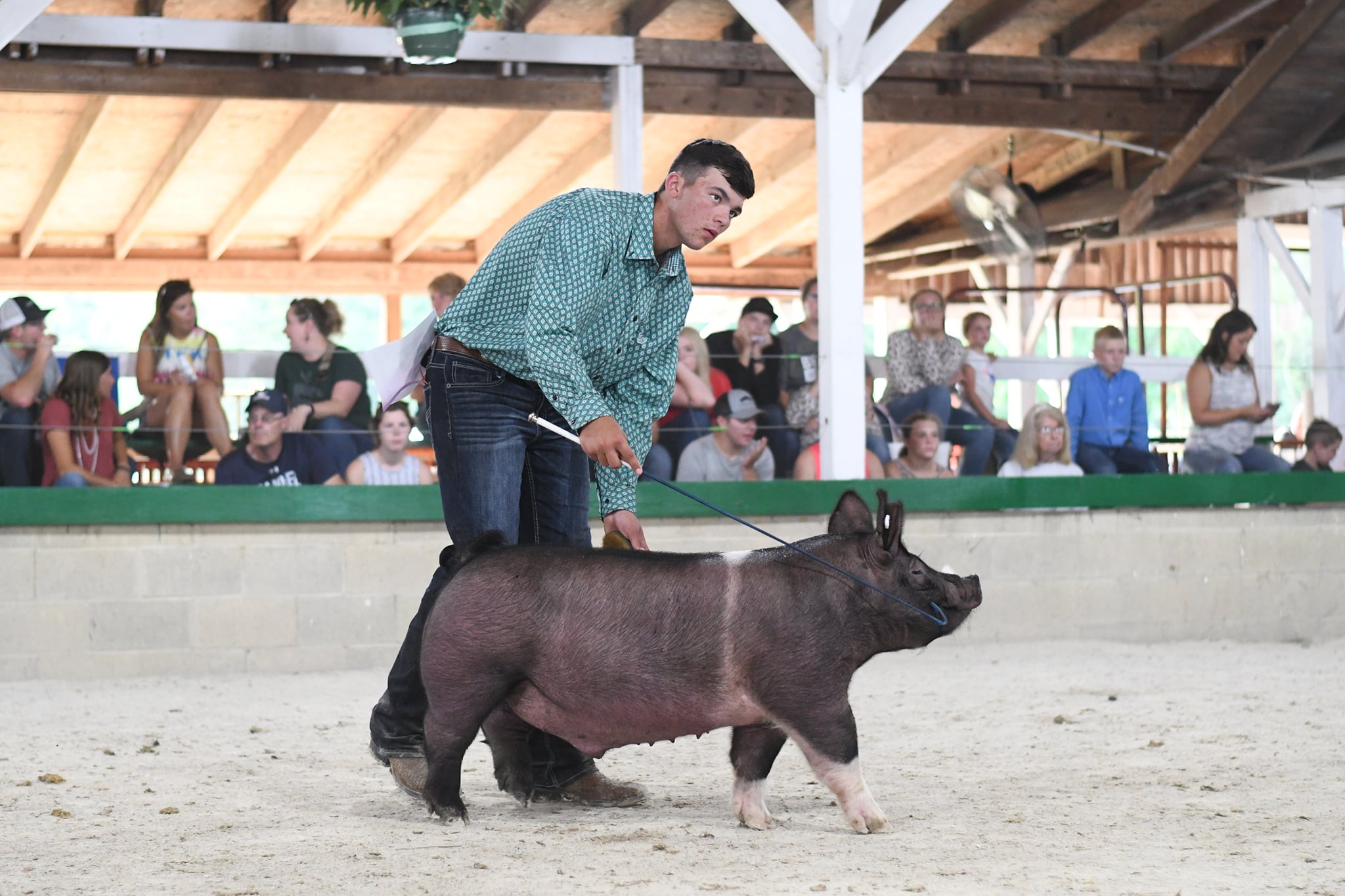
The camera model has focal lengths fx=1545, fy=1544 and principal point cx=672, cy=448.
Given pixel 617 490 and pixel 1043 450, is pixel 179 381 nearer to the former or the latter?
pixel 617 490

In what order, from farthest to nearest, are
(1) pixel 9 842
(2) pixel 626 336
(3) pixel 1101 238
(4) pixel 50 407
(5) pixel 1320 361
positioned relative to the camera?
(3) pixel 1101 238 → (5) pixel 1320 361 → (4) pixel 50 407 → (2) pixel 626 336 → (1) pixel 9 842

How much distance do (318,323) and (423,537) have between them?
4.11 feet

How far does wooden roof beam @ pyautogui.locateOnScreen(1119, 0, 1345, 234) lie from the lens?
9250 mm

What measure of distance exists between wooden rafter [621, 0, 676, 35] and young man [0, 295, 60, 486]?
12.5 feet

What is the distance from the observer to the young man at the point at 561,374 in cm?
331

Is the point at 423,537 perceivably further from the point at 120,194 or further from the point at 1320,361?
the point at 120,194

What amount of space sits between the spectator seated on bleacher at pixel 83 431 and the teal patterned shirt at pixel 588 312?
3.37 m

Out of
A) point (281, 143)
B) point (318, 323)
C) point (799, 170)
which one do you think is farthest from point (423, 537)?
point (799, 170)

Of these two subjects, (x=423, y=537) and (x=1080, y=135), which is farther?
(x=1080, y=135)

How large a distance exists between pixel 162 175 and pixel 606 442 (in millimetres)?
10071

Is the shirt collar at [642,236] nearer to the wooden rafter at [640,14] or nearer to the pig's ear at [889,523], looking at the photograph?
the pig's ear at [889,523]

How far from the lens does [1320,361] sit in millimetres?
9945

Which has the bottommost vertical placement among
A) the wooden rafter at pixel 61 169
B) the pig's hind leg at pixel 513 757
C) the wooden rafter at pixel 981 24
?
the pig's hind leg at pixel 513 757

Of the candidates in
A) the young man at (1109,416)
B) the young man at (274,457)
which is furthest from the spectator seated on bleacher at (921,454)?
the young man at (274,457)
